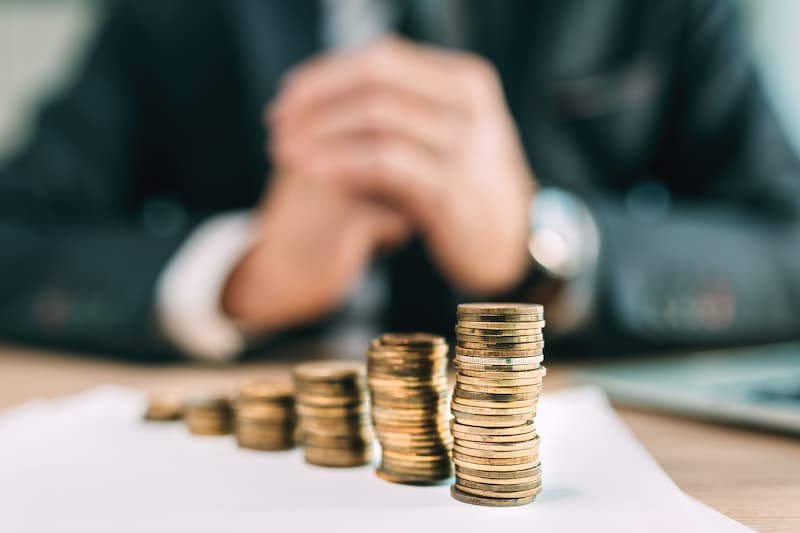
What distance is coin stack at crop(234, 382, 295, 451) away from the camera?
1.84 ft

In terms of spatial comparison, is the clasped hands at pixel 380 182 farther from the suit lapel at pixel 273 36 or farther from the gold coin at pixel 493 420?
the gold coin at pixel 493 420

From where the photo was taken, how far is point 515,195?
1.18m

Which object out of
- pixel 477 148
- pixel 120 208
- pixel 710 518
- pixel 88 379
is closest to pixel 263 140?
pixel 120 208

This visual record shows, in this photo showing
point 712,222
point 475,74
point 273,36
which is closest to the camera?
point 475,74

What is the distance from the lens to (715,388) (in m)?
0.66

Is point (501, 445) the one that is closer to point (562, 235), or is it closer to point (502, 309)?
point (502, 309)

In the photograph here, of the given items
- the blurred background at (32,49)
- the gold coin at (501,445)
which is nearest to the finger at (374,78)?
the gold coin at (501,445)

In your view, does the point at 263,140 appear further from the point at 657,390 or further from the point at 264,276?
the point at 657,390

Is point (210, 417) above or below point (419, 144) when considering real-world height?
below

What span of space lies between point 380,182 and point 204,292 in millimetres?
360

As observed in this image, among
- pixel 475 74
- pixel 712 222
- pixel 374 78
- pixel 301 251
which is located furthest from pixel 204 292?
pixel 712 222

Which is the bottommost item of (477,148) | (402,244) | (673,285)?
(673,285)

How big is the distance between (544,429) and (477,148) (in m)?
0.64

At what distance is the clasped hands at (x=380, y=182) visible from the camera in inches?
40.4
